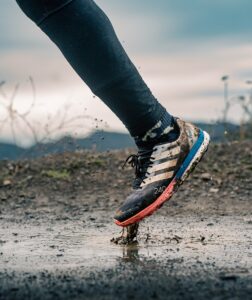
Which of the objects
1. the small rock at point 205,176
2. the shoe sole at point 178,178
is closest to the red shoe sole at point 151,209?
the shoe sole at point 178,178

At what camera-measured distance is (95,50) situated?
2465 millimetres

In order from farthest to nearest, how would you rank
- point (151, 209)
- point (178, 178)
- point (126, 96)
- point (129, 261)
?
1. point (178, 178)
2. point (151, 209)
3. point (126, 96)
4. point (129, 261)

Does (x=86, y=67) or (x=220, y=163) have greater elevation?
(x=86, y=67)

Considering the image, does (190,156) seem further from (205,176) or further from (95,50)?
(205,176)

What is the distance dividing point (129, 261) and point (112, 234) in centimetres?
84

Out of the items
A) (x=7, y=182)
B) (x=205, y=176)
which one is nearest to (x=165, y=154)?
(x=205, y=176)

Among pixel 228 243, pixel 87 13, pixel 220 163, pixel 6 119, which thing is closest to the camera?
pixel 87 13

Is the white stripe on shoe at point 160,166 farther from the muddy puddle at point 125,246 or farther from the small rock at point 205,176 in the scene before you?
the small rock at point 205,176

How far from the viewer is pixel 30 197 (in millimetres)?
4973

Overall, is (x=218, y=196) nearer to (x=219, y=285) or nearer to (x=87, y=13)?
(x=87, y=13)

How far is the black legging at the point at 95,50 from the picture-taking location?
2.43 m

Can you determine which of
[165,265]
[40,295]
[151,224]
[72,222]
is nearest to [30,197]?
[72,222]

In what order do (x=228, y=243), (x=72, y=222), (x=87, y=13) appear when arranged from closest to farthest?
(x=87, y=13) < (x=228, y=243) < (x=72, y=222)

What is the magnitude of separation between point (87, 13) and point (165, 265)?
93 centimetres
